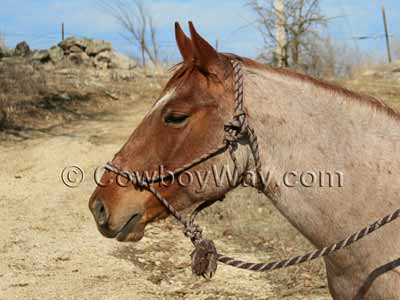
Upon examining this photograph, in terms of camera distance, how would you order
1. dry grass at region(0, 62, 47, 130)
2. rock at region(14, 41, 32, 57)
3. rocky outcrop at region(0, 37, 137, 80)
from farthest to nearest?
rock at region(14, 41, 32, 57), rocky outcrop at region(0, 37, 137, 80), dry grass at region(0, 62, 47, 130)

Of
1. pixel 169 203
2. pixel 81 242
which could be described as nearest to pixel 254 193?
pixel 81 242

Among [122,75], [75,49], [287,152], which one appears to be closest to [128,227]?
[287,152]

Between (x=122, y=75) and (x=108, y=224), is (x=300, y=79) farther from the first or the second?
(x=122, y=75)

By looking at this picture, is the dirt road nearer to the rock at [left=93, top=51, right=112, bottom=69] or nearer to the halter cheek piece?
the halter cheek piece

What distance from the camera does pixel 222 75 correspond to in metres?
2.29

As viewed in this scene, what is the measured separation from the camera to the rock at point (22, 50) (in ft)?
45.2

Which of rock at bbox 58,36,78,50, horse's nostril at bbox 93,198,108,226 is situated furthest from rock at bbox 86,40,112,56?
horse's nostril at bbox 93,198,108,226

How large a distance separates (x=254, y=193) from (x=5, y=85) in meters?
6.22

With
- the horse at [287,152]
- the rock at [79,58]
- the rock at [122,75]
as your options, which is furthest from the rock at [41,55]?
the horse at [287,152]

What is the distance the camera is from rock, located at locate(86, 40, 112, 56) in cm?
1466

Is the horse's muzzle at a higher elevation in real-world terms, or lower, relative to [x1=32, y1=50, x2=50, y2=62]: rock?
lower

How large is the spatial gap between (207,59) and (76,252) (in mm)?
3983

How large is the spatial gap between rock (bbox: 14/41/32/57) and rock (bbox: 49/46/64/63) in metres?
0.53

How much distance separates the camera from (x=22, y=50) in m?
13.9
